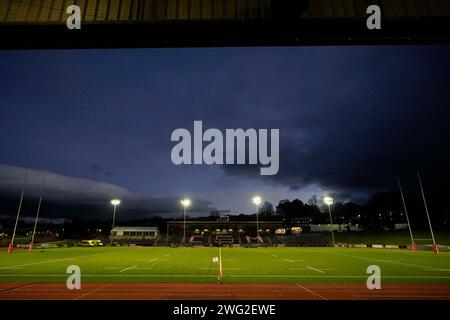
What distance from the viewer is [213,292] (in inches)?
452

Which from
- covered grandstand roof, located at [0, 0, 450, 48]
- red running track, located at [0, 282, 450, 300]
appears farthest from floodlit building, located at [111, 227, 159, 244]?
covered grandstand roof, located at [0, 0, 450, 48]

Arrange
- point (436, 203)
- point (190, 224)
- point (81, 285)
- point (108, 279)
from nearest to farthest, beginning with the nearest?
1. point (81, 285)
2. point (108, 279)
3. point (190, 224)
4. point (436, 203)

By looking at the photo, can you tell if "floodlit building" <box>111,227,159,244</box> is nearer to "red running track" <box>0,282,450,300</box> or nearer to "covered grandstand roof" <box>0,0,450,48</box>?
"red running track" <box>0,282,450,300</box>

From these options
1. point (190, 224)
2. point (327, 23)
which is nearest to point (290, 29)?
point (327, 23)

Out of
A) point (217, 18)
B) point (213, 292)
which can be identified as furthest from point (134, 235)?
point (217, 18)

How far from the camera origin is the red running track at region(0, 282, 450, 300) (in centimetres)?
1062

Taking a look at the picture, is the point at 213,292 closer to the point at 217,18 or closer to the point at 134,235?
the point at 217,18

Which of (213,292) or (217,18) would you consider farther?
(213,292)

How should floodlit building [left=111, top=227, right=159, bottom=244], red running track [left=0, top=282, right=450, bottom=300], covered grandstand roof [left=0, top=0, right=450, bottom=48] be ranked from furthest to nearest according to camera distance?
floodlit building [left=111, top=227, right=159, bottom=244]
red running track [left=0, top=282, right=450, bottom=300]
covered grandstand roof [left=0, top=0, right=450, bottom=48]

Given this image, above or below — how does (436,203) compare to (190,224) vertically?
above
